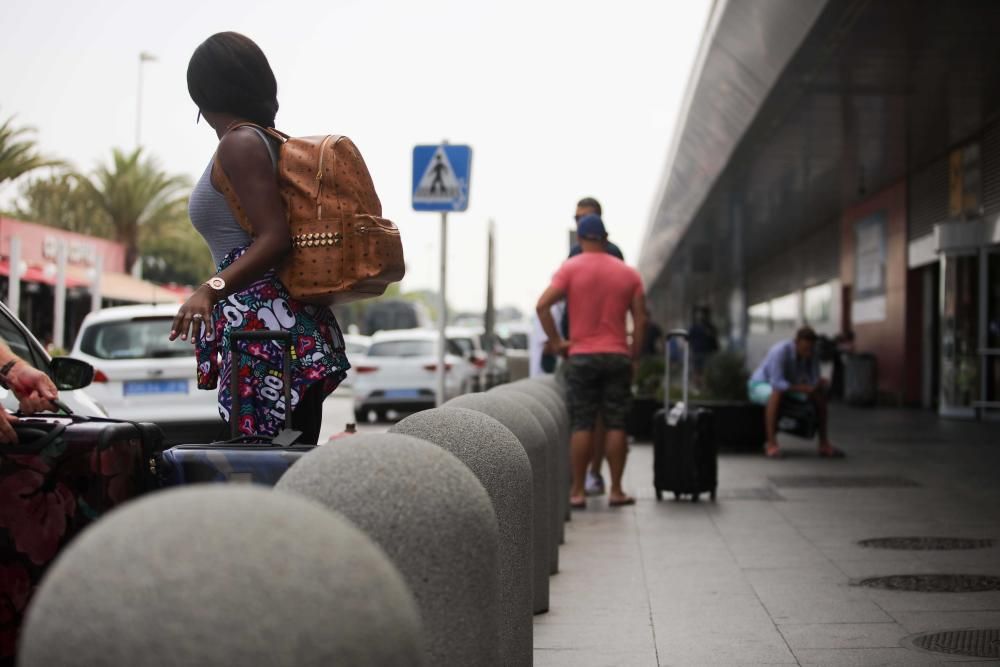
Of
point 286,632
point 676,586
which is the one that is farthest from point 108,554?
point 676,586

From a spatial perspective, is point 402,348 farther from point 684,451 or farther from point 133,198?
point 133,198

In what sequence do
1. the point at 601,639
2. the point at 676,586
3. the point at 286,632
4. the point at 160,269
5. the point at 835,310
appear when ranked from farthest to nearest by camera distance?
the point at 160,269
the point at 835,310
the point at 676,586
the point at 601,639
the point at 286,632

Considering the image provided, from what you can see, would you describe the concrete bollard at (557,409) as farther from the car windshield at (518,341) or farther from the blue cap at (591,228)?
the car windshield at (518,341)

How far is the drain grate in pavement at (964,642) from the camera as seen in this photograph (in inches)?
219

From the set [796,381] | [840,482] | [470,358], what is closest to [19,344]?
[840,482]

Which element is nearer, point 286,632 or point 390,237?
point 286,632

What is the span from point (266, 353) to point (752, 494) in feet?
27.8

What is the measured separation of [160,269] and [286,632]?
91893 millimetres

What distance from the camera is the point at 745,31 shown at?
644 inches

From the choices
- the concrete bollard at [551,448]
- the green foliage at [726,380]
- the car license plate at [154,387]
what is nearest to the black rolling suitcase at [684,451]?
the concrete bollard at [551,448]

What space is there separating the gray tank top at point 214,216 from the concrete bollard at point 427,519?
4.76 ft

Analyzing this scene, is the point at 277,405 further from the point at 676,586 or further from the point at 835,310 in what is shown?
the point at 835,310

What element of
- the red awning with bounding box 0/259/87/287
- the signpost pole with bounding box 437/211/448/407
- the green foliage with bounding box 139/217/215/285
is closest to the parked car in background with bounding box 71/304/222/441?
the signpost pole with bounding box 437/211/448/407

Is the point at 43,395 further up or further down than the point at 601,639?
further up
